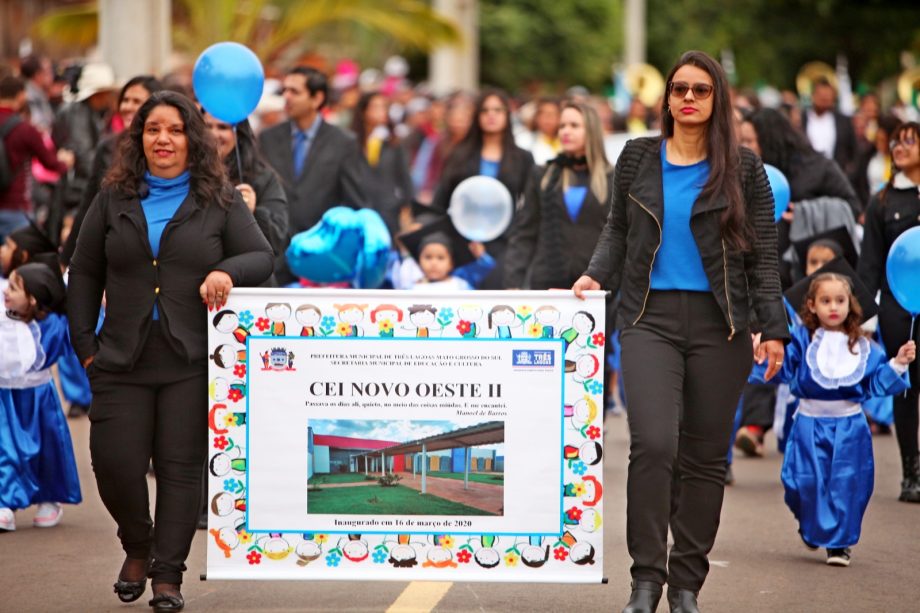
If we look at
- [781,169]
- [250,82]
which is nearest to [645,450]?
[250,82]

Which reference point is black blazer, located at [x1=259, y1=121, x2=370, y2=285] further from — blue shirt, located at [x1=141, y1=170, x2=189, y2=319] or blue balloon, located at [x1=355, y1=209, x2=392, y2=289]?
blue shirt, located at [x1=141, y1=170, x2=189, y2=319]

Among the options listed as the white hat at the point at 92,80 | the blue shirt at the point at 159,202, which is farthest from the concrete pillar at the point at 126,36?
the blue shirt at the point at 159,202

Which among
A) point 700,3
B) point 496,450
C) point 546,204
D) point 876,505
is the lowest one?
Answer: point 876,505

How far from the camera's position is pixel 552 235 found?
30.5 ft

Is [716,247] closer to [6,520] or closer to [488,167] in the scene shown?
[6,520]

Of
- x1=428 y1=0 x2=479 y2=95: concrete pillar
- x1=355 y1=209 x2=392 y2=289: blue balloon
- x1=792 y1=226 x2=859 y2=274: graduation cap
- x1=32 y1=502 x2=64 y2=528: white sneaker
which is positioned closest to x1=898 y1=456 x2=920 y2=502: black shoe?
x1=792 y1=226 x2=859 y2=274: graduation cap

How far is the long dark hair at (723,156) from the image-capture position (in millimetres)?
6066

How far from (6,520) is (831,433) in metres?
4.04

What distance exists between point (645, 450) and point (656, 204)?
0.92m

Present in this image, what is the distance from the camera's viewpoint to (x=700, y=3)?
50.3 m

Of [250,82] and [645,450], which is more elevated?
[250,82]

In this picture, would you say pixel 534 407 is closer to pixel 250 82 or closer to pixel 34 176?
pixel 250 82

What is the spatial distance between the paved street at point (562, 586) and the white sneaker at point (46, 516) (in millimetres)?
72

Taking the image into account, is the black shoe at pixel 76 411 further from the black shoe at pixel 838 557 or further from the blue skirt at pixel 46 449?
the black shoe at pixel 838 557
